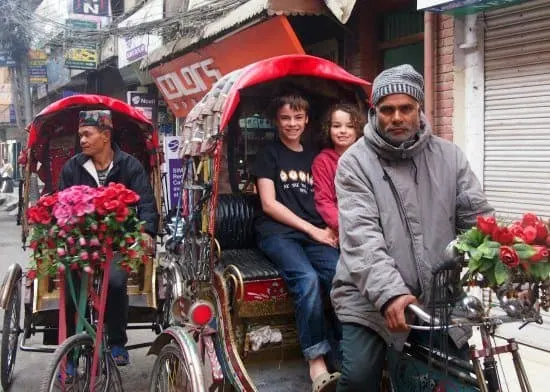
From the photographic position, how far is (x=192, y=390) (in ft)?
9.50

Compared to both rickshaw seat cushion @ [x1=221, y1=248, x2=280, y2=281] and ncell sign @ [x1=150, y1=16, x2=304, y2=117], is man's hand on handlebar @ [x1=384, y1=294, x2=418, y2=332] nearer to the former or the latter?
rickshaw seat cushion @ [x1=221, y1=248, x2=280, y2=281]

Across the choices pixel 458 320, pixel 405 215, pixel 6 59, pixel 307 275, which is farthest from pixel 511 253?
pixel 6 59

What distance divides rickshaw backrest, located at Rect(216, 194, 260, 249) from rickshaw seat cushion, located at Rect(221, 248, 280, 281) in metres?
0.07

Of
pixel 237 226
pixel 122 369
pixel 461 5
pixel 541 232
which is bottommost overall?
pixel 122 369

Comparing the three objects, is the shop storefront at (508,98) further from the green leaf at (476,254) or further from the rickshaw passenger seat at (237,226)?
the green leaf at (476,254)

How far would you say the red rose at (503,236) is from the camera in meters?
1.91

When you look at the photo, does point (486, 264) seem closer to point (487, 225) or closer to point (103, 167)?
point (487, 225)

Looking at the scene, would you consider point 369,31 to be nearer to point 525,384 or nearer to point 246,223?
point 246,223

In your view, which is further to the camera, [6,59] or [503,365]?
[6,59]

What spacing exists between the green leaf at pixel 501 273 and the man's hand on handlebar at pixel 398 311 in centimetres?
46

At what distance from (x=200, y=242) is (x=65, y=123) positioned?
102 inches

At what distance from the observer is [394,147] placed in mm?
2582

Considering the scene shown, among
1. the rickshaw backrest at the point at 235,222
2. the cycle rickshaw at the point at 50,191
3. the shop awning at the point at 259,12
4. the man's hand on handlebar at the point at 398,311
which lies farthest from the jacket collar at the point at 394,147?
the shop awning at the point at 259,12

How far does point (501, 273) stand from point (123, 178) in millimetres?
3374
